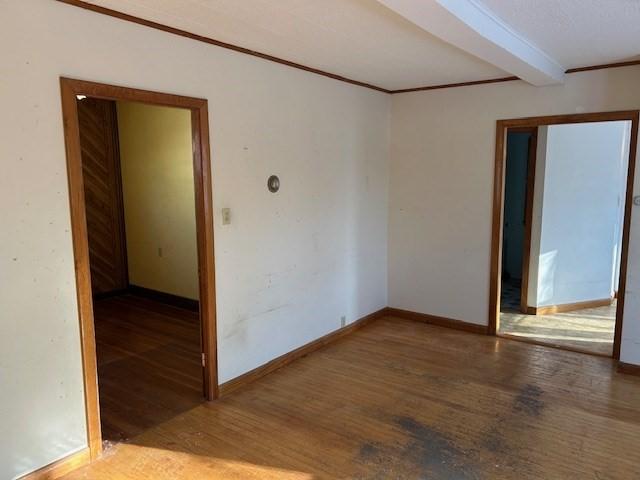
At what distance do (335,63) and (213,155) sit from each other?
48.1 inches

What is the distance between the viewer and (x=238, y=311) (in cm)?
332

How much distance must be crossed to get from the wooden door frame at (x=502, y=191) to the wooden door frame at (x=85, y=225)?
2.63m

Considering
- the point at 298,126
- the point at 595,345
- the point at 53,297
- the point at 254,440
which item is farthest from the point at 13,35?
the point at 595,345

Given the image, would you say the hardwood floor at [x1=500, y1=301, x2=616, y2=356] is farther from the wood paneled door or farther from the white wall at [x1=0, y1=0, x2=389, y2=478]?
the wood paneled door

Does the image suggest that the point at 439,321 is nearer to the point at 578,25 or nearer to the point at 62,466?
the point at 578,25

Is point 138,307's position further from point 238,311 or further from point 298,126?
point 298,126

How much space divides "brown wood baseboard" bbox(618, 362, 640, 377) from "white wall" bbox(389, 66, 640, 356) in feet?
3.80

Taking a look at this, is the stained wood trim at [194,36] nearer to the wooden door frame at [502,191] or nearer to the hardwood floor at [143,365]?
the wooden door frame at [502,191]

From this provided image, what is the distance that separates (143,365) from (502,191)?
135 inches

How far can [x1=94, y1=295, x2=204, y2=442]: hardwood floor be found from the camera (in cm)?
301

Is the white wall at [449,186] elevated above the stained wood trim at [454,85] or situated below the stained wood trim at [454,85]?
below

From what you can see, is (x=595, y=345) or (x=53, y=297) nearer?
(x=53, y=297)

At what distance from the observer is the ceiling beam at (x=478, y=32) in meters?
2.08

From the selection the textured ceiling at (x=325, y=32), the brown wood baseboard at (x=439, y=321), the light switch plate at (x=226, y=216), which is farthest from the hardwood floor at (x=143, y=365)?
the textured ceiling at (x=325, y=32)
